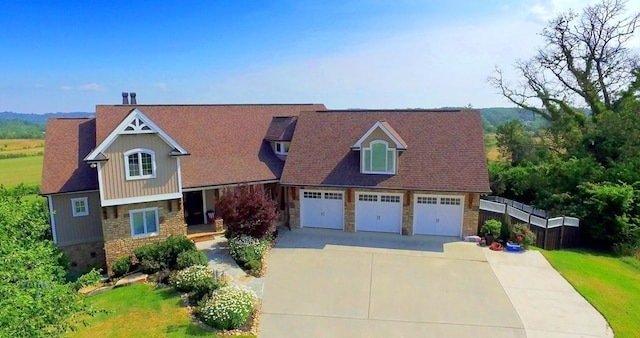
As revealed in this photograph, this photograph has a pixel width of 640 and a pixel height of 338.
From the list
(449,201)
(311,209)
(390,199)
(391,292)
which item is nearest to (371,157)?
(390,199)

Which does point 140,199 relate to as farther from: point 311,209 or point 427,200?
point 427,200

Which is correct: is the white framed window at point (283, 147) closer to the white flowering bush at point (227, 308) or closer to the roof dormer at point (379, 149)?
the roof dormer at point (379, 149)

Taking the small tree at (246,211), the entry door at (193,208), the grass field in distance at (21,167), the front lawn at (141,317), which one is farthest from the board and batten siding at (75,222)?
the grass field in distance at (21,167)

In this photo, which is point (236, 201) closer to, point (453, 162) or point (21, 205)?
point (21, 205)

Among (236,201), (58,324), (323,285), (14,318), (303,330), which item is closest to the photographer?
(14,318)

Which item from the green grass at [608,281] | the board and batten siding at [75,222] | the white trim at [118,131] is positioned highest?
the white trim at [118,131]

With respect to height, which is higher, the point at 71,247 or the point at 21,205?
the point at 21,205

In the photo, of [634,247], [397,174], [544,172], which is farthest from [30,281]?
[544,172]
